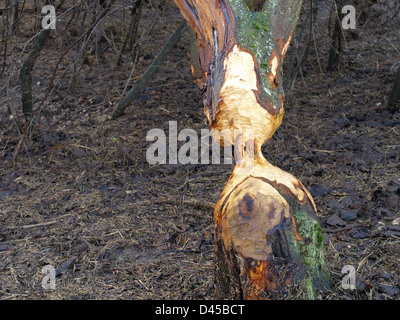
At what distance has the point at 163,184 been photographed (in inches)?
155

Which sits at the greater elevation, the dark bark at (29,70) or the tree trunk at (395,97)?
the dark bark at (29,70)

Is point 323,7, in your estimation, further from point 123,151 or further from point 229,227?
point 229,227

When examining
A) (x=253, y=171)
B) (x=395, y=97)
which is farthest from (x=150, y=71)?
(x=253, y=171)

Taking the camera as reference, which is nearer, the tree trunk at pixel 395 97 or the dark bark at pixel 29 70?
the tree trunk at pixel 395 97

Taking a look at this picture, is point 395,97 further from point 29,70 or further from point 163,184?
point 29,70

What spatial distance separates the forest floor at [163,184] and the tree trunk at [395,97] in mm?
119

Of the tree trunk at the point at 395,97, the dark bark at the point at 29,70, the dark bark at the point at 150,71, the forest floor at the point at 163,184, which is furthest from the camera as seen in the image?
the dark bark at the point at 150,71

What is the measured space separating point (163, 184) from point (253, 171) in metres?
1.68

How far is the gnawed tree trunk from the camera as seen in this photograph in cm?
212

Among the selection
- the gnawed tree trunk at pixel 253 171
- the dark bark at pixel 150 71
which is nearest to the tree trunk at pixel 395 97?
the gnawed tree trunk at pixel 253 171

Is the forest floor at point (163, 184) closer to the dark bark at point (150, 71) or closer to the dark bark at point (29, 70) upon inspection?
the dark bark at point (150, 71)

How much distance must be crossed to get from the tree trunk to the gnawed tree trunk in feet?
5.90

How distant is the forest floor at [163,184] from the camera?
2711mm
